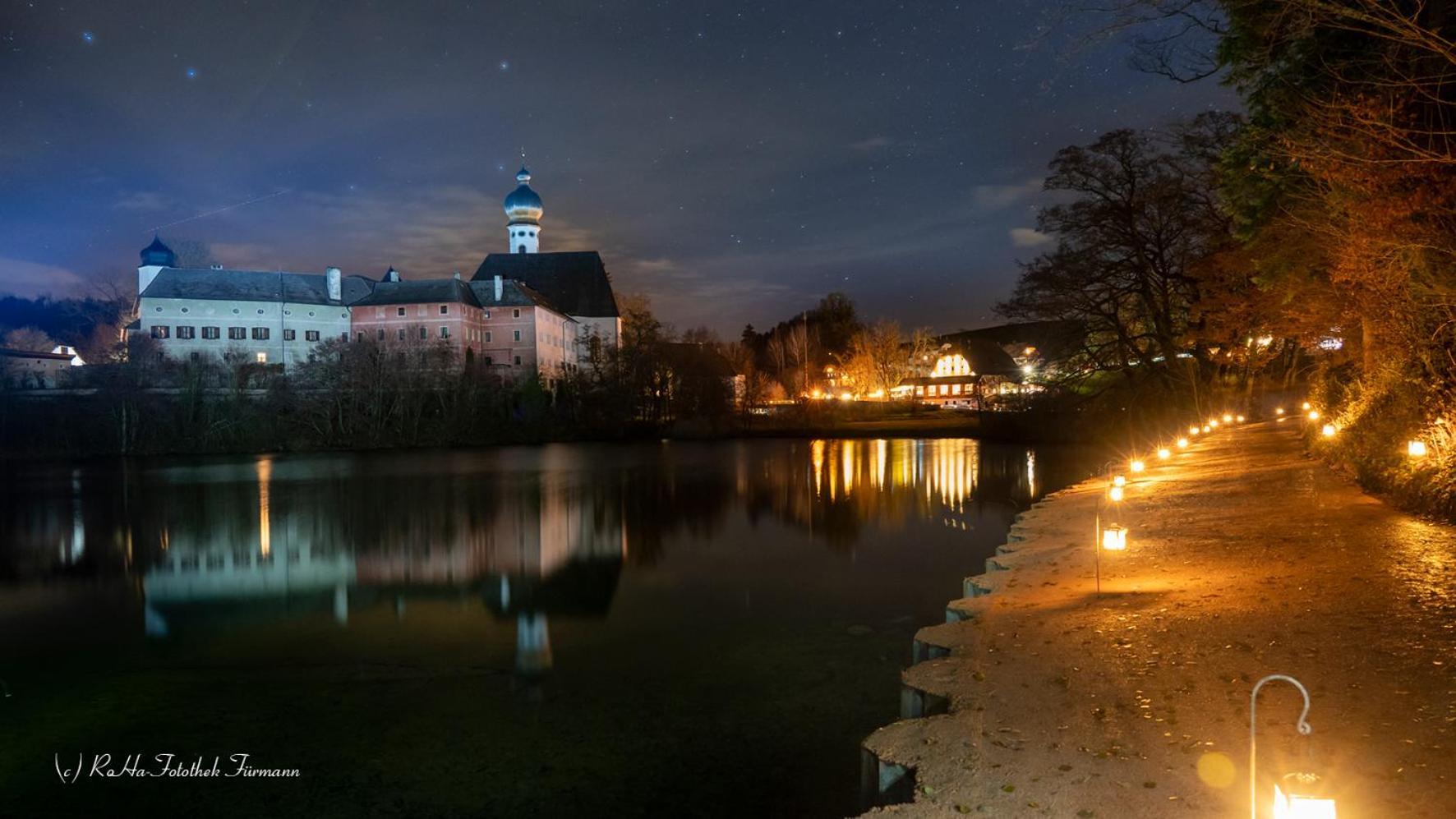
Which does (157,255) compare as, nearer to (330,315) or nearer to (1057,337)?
(330,315)

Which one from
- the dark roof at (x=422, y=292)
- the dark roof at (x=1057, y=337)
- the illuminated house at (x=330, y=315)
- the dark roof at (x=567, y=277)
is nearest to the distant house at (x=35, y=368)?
the illuminated house at (x=330, y=315)

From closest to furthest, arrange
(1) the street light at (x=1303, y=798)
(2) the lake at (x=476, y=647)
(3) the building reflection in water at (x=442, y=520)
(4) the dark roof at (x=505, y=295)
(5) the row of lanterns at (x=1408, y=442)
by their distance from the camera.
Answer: (1) the street light at (x=1303, y=798)
(2) the lake at (x=476, y=647)
(5) the row of lanterns at (x=1408, y=442)
(3) the building reflection in water at (x=442, y=520)
(4) the dark roof at (x=505, y=295)

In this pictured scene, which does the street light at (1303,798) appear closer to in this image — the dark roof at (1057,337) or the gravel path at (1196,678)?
the gravel path at (1196,678)

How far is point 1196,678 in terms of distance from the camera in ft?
20.1

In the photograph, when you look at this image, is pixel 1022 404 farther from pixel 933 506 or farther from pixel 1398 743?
pixel 1398 743

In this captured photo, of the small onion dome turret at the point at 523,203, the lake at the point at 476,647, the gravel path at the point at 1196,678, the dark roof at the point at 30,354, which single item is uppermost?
the small onion dome turret at the point at 523,203

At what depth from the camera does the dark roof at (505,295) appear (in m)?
72.4

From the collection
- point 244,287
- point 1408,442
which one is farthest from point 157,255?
point 1408,442

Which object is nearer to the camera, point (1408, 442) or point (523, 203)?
point (1408, 442)

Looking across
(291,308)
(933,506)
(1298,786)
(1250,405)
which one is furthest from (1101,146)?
(291,308)

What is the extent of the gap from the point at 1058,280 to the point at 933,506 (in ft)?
57.6

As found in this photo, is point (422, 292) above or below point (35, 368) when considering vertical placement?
above

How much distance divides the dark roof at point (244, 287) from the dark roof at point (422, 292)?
2818 millimetres

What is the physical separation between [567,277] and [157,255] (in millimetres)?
35784
